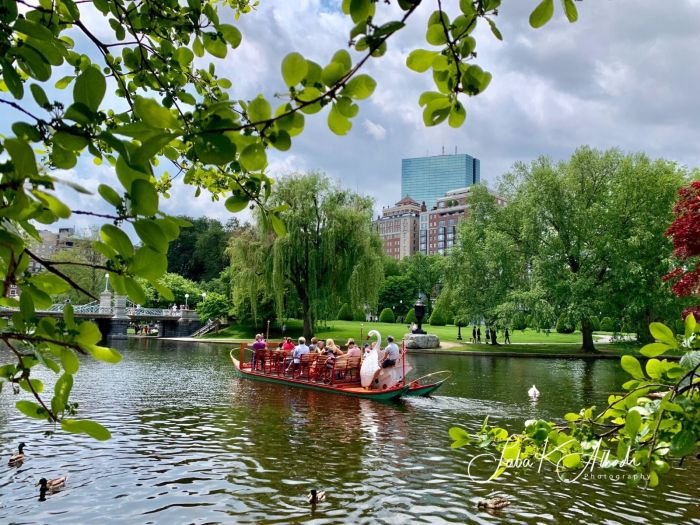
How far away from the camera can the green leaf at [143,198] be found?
124 centimetres

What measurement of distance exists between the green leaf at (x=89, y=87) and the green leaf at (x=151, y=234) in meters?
0.29

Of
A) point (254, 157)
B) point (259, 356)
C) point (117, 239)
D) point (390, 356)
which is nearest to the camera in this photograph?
point (117, 239)

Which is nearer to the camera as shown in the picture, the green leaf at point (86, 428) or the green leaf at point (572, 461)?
the green leaf at point (86, 428)

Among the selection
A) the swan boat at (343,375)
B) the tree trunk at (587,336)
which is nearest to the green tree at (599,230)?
the tree trunk at (587,336)

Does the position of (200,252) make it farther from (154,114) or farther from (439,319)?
(154,114)

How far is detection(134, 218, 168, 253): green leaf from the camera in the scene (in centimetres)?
129

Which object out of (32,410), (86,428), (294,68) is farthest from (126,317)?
(294,68)

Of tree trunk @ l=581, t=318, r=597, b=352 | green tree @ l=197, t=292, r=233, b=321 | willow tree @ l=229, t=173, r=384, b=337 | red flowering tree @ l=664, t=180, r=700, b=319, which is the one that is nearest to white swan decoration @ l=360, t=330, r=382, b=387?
red flowering tree @ l=664, t=180, r=700, b=319

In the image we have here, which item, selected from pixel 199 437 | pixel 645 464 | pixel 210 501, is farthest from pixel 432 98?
pixel 199 437

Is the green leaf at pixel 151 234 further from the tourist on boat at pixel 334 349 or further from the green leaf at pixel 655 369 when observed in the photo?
the tourist on boat at pixel 334 349

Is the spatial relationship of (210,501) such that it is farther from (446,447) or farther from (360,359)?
(360,359)

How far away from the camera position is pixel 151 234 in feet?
4.28

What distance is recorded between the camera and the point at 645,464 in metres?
1.90

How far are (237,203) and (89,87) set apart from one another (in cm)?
70
